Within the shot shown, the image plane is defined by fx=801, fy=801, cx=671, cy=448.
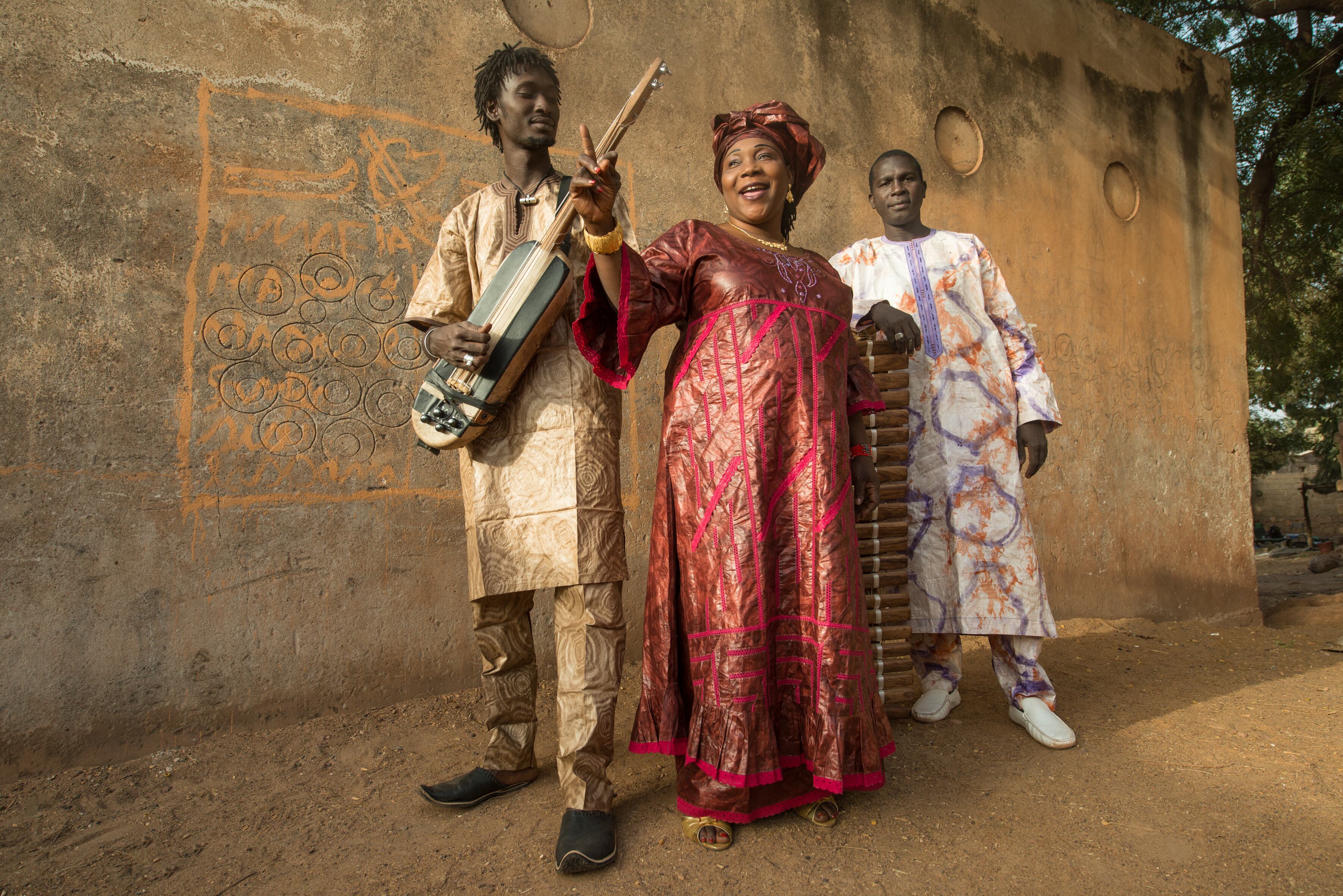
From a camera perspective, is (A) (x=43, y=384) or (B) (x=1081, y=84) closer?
(A) (x=43, y=384)

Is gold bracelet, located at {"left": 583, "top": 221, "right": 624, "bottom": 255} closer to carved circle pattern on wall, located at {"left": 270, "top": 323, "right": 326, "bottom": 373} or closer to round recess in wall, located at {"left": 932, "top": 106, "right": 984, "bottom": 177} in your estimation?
carved circle pattern on wall, located at {"left": 270, "top": 323, "right": 326, "bottom": 373}

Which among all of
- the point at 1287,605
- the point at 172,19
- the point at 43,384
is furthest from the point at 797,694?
the point at 1287,605

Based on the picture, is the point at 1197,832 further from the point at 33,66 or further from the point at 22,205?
the point at 33,66

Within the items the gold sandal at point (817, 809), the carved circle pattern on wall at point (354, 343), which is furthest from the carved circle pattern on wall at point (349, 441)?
the gold sandal at point (817, 809)

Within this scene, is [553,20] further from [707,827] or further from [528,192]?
[707,827]

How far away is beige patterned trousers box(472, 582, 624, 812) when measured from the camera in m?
2.13

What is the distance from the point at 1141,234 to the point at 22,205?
6.72 m

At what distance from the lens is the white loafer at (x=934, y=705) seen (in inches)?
118

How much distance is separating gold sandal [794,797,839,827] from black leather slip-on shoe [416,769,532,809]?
2.83 feet

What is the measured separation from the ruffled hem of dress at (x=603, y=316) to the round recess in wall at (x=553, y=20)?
205cm

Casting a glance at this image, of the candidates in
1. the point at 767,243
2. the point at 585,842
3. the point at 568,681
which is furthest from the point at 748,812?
the point at 767,243

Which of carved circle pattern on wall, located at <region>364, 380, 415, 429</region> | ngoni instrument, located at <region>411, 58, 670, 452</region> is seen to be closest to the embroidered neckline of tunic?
ngoni instrument, located at <region>411, 58, 670, 452</region>

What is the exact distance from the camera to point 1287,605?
6.95 m

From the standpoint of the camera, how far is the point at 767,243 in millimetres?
2342
